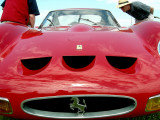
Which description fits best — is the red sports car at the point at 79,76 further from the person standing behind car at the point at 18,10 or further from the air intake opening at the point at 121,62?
the person standing behind car at the point at 18,10

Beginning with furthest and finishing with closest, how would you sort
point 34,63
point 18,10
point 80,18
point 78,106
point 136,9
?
point 136,9 → point 18,10 → point 80,18 → point 34,63 → point 78,106

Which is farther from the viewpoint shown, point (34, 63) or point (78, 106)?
point (34, 63)

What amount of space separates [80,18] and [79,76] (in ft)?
5.72

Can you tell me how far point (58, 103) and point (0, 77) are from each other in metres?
0.46

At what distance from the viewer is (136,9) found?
387 centimetres

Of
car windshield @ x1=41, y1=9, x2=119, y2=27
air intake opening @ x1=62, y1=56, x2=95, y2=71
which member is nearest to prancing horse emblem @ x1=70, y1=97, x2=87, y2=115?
air intake opening @ x1=62, y1=56, x2=95, y2=71

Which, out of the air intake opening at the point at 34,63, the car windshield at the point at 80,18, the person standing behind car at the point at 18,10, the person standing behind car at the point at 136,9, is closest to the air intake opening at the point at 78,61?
the air intake opening at the point at 34,63

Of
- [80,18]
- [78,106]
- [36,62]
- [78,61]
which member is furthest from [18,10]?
[78,106]

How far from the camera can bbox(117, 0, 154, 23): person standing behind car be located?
3.82m

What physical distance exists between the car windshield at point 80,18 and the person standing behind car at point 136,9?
1.00 meters

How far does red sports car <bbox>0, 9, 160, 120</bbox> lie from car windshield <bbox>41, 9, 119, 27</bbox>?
1027 millimetres

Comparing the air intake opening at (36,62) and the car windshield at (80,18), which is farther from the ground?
the car windshield at (80,18)

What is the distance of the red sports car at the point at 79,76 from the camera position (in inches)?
48.9

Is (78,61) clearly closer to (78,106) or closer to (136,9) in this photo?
(78,106)
